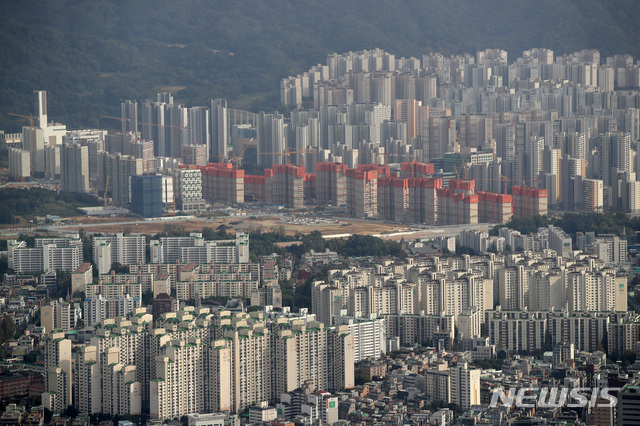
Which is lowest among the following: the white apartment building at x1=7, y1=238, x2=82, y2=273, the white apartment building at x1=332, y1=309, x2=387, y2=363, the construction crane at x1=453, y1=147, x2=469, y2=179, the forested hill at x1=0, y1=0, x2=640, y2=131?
the white apartment building at x1=332, y1=309, x2=387, y2=363

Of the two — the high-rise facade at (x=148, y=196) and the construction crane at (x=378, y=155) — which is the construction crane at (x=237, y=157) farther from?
the high-rise facade at (x=148, y=196)

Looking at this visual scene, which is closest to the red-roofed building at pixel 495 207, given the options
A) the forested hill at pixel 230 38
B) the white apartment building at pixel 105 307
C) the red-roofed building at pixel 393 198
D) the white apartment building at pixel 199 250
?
the red-roofed building at pixel 393 198

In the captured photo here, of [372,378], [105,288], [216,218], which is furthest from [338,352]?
[216,218]

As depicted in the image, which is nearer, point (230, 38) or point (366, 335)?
point (366, 335)

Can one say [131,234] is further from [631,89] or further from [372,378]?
[631,89]

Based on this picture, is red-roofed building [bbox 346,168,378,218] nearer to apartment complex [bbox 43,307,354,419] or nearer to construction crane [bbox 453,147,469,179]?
construction crane [bbox 453,147,469,179]

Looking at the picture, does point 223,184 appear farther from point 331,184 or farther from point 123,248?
point 123,248

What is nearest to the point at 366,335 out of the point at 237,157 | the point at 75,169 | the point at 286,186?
the point at 286,186

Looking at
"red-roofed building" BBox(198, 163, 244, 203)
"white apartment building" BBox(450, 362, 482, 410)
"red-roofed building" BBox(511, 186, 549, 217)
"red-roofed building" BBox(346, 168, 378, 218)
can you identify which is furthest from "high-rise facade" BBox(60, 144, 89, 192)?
"white apartment building" BBox(450, 362, 482, 410)
